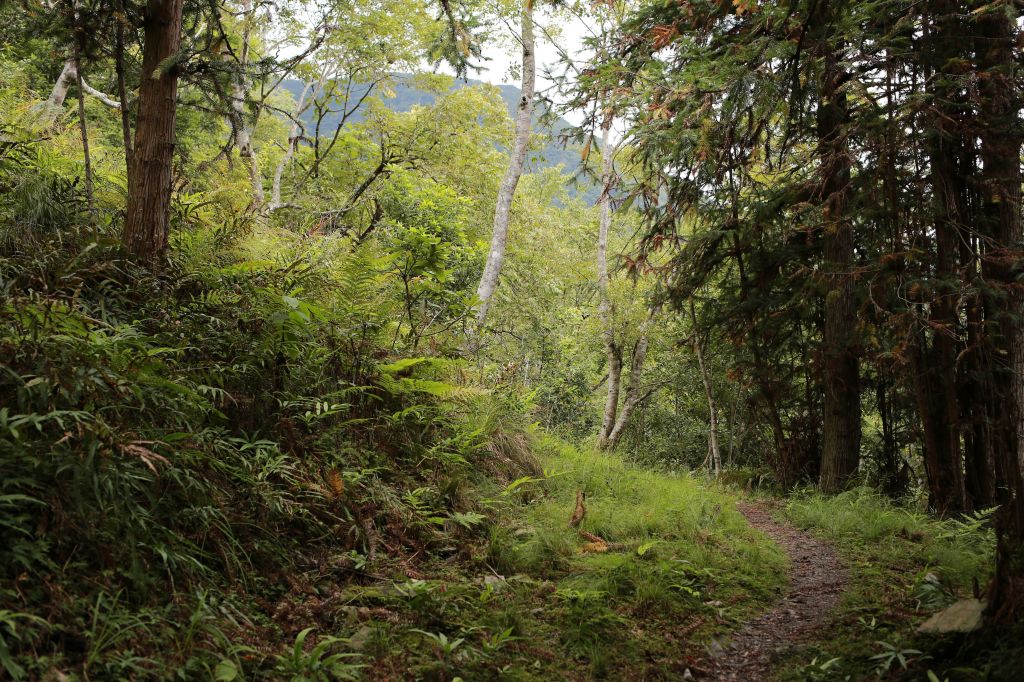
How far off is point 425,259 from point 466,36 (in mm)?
2581

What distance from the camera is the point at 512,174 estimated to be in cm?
1069

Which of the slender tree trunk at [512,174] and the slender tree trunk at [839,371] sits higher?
the slender tree trunk at [512,174]

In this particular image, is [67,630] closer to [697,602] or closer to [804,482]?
[697,602]

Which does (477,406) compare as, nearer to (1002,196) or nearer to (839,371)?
(1002,196)

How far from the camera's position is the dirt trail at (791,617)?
3.90 metres

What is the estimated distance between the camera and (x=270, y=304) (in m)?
4.92

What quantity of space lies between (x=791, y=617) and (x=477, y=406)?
11.1 ft

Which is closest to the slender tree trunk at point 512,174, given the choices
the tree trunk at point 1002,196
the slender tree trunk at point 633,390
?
the tree trunk at point 1002,196

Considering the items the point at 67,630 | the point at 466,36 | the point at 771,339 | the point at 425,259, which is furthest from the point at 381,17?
the point at 67,630

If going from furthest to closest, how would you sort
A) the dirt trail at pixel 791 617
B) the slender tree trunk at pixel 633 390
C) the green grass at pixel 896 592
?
the slender tree trunk at pixel 633 390 < the dirt trail at pixel 791 617 < the green grass at pixel 896 592

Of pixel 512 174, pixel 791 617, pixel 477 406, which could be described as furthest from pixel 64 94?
pixel 791 617

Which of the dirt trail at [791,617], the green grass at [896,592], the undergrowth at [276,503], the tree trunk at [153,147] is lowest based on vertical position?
the dirt trail at [791,617]

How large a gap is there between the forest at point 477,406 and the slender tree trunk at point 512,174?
0.20 feet

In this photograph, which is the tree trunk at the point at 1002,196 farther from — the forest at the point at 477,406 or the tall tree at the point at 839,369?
the tall tree at the point at 839,369
